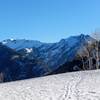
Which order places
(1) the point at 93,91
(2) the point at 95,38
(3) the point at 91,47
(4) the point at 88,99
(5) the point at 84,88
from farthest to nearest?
(3) the point at 91,47
(2) the point at 95,38
(5) the point at 84,88
(1) the point at 93,91
(4) the point at 88,99

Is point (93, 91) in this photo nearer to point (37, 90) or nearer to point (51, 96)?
point (51, 96)

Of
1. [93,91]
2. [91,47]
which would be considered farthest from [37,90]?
[91,47]

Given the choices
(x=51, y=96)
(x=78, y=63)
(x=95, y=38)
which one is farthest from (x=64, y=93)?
(x=78, y=63)

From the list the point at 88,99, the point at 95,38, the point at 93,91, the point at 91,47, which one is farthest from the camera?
the point at 91,47

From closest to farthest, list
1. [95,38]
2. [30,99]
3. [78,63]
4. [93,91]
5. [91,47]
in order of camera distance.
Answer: [30,99], [93,91], [95,38], [91,47], [78,63]

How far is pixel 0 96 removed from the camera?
21.1 meters

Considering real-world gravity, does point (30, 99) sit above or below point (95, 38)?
below

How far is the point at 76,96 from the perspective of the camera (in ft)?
63.3

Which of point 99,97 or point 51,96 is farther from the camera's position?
point 51,96

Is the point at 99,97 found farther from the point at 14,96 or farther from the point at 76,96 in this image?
the point at 14,96

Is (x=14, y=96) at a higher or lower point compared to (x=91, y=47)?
lower

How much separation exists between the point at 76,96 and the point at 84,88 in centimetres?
348

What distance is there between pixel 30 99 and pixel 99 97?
3.80 meters

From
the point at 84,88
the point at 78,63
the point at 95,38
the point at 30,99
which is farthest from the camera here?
the point at 78,63
